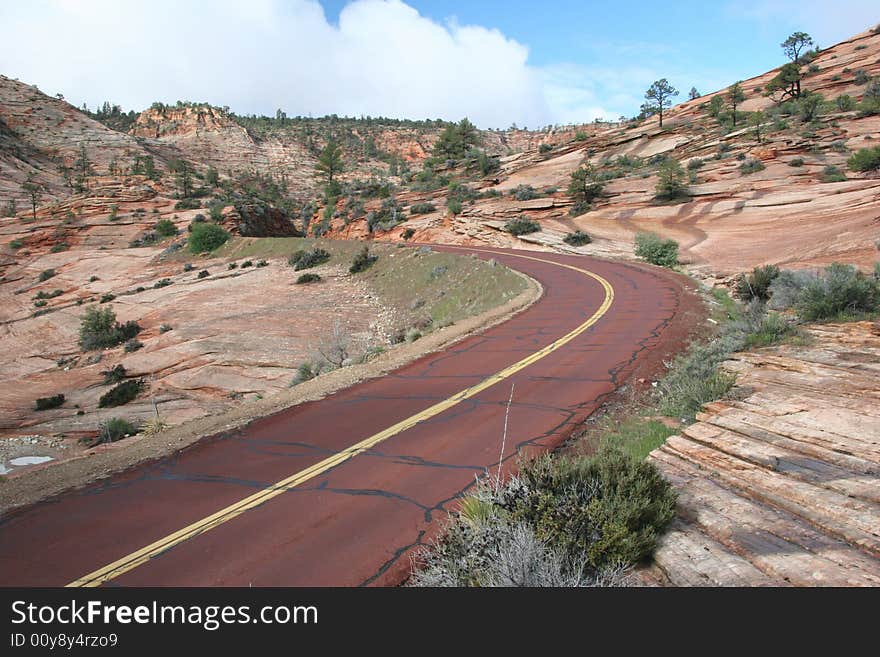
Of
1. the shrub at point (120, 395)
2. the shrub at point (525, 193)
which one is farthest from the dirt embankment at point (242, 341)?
the shrub at point (525, 193)

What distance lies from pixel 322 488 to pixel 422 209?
47.0m

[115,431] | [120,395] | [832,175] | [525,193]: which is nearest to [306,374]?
[115,431]

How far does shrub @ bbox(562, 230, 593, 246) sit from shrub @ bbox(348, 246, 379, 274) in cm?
1380

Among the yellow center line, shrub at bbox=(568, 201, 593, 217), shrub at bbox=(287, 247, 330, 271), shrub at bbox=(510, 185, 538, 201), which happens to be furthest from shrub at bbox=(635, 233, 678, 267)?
shrub at bbox=(287, 247, 330, 271)

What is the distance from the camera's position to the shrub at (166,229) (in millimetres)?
47031

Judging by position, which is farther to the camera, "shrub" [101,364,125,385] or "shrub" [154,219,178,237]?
"shrub" [154,219,178,237]

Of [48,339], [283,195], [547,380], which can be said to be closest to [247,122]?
[283,195]

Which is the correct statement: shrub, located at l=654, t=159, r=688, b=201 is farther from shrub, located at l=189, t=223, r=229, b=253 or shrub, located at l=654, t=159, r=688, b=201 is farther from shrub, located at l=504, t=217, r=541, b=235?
shrub, located at l=189, t=223, r=229, b=253

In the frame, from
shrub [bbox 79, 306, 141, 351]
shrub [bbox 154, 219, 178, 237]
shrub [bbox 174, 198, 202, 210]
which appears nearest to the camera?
shrub [bbox 79, 306, 141, 351]

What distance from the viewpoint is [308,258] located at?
36.7 metres

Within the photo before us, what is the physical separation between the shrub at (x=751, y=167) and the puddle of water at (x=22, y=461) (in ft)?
133

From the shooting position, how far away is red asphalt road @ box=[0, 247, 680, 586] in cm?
450

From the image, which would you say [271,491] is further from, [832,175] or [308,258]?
[832,175]
